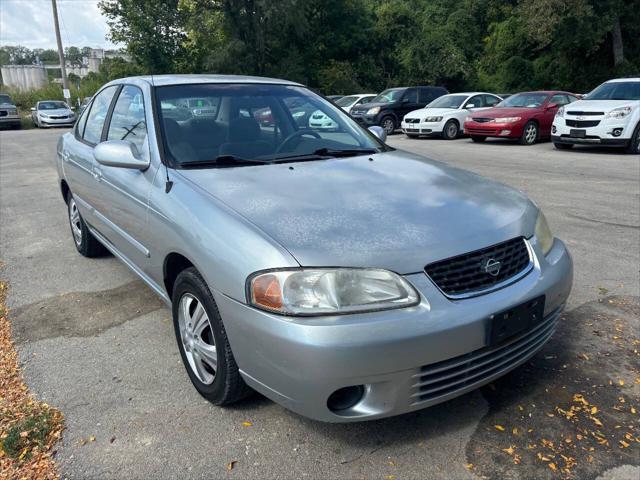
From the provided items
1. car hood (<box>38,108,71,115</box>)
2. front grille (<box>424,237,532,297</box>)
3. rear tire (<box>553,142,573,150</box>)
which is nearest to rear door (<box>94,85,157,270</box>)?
front grille (<box>424,237,532,297</box>)

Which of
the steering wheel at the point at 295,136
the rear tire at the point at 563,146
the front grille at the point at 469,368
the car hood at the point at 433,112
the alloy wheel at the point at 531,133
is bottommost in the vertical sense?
the rear tire at the point at 563,146

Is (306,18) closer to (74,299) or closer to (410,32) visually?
(410,32)

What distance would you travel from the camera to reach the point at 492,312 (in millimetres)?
2178

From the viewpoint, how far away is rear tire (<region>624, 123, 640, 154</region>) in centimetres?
1123

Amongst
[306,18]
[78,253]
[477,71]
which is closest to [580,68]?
[477,71]

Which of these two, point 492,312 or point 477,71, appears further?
point 477,71

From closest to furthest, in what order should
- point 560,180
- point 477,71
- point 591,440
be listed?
point 591,440, point 560,180, point 477,71

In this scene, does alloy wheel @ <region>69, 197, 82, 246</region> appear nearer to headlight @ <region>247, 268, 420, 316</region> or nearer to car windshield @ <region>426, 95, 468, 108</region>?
headlight @ <region>247, 268, 420, 316</region>

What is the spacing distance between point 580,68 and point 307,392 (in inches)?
1221

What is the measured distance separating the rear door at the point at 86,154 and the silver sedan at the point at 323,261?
839 millimetres

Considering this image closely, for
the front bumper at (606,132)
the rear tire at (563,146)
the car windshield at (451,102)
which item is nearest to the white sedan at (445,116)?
the car windshield at (451,102)

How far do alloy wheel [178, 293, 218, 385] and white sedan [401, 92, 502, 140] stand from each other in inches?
578

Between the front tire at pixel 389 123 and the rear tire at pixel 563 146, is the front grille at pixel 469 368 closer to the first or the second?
the rear tire at pixel 563 146

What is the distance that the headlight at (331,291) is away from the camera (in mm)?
2043
